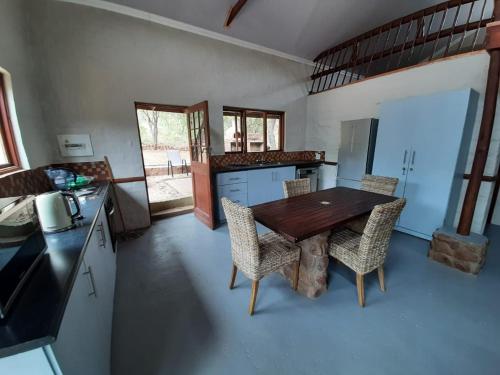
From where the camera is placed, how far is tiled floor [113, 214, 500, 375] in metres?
1.32

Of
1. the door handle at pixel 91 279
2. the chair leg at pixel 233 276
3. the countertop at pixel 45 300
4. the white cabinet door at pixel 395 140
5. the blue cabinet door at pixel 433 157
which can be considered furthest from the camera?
the white cabinet door at pixel 395 140

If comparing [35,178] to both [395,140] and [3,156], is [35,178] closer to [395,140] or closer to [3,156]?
[3,156]

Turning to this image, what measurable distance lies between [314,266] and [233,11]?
348 centimetres

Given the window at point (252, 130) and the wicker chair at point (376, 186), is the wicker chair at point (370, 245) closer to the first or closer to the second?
the wicker chair at point (376, 186)

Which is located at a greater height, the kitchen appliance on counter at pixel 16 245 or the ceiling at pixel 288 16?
the ceiling at pixel 288 16

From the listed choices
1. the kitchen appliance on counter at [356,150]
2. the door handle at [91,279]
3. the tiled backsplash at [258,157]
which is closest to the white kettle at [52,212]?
the door handle at [91,279]

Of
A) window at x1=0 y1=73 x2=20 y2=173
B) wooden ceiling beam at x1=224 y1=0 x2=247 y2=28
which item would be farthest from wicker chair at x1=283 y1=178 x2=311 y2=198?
window at x1=0 y1=73 x2=20 y2=173

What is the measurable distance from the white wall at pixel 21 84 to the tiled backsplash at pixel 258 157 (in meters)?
2.15

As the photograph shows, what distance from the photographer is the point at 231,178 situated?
133 inches

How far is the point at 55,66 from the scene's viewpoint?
251 centimetres

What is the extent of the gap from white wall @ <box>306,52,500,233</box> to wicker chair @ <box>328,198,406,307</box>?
6.53 feet

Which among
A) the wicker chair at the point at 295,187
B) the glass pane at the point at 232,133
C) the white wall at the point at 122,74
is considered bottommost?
the wicker chair at the point at 295,187

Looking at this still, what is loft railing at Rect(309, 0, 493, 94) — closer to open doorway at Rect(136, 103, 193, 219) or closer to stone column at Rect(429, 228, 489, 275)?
stone column at Rect(429, 228, 489, 275)

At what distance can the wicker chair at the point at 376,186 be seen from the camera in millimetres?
2297
